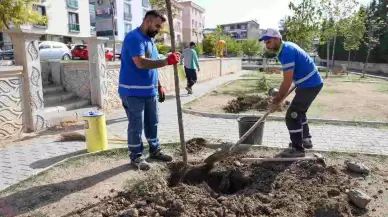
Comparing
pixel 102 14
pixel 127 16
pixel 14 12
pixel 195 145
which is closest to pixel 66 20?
pixel 102 14

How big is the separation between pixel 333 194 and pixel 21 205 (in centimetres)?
324

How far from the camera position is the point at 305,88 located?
4.42 metres

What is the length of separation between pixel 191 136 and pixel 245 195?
276 centimetres

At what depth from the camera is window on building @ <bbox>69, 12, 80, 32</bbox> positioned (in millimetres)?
38281

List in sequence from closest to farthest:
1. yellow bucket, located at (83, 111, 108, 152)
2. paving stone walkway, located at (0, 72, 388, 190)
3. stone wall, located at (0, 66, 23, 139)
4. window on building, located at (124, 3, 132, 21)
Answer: paving stone walkway, located at (0, 72, 388, 190) → yellow bucket, located at (83, 111, 108, 152) → stone wall, located at (0, 66, 23, 139) → window on building, located at (124, 3, 132, 21)

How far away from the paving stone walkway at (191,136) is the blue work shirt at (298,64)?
4.58 ft

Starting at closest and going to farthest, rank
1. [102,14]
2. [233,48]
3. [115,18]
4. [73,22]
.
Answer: [73,22]
[115,18]
[233,48]
[102,14]

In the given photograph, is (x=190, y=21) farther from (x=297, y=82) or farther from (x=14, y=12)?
(x=297, y=82)

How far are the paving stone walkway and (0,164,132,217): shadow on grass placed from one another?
0.48m

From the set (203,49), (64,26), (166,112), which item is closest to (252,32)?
(203,49)

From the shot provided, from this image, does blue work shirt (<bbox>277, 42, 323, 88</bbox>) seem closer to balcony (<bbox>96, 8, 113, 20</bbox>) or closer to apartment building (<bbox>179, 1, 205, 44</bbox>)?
balcony (<bbox>96, 8, 113, 20</bbox>)

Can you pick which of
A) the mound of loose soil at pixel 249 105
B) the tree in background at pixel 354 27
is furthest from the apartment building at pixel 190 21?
the mound of loose soil at pixel 249 105

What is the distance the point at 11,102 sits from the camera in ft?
19.6

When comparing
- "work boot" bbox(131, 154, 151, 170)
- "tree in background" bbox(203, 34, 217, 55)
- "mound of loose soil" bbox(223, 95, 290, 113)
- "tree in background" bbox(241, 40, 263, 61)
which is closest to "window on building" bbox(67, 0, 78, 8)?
"tree in background" bbox(203, 34, 217, 55)
